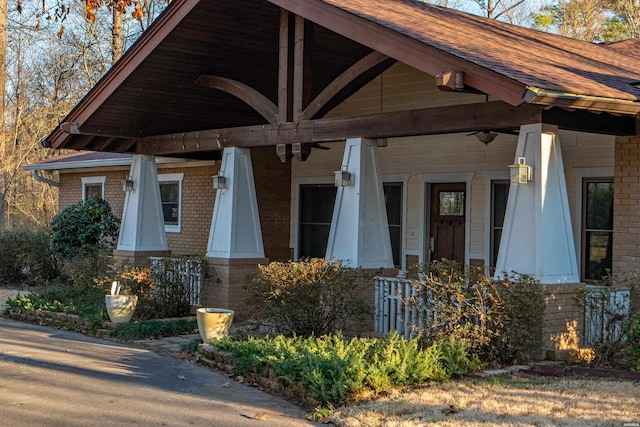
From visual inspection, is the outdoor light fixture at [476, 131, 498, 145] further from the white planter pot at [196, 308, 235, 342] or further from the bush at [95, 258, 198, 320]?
the bush at [95, 258, 198, 320]

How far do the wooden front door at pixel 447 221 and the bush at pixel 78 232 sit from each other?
686cm

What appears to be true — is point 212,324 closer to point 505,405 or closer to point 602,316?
point 505,405

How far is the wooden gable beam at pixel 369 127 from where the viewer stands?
9.27 metres

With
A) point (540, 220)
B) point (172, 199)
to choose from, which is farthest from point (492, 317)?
point (172, 199)

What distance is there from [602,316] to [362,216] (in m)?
3.45

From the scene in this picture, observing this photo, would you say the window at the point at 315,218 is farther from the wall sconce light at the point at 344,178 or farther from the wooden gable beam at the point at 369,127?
the wall sconce light at the point at 344,178

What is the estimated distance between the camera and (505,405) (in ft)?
23.0

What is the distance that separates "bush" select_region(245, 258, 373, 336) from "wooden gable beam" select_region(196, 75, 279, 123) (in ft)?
9.34

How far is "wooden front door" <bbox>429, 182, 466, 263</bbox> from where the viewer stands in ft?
44.4

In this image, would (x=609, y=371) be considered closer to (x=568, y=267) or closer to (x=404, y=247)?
(x=568, y=267)

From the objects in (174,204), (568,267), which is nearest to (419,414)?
(568,267)

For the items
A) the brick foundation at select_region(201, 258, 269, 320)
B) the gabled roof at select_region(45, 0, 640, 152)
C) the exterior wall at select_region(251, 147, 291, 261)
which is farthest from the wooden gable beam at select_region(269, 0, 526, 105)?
the exterior wall at select_region(251, 147, 291, 261)

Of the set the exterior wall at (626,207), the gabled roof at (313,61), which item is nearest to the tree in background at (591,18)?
the gabled roof at (313,61)

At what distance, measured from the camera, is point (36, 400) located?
305 inches
